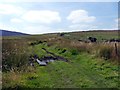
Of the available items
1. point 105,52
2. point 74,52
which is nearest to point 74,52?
point 74,52

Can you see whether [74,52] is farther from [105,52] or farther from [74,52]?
[105,52]

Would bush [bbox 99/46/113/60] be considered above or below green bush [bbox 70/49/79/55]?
above

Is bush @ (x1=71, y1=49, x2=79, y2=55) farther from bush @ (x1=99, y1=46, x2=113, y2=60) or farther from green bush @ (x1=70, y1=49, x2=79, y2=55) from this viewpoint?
bush @ (x1=99, y1=46, x2=113, y2=60)

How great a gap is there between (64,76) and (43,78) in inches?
41.3

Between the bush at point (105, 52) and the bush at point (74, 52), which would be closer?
the bush at point (105, 52)

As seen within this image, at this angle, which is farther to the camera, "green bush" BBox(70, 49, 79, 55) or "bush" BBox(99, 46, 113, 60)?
"green bush" BBox(70, 49, 79, 55)

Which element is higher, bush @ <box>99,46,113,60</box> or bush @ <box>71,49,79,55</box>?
bush @ <box>99,46,113,60</box>

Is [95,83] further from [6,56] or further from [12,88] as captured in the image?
[6,56]

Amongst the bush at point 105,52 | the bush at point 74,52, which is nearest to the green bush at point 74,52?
the bush at point 74,52

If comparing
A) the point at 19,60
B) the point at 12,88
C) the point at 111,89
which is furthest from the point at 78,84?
the point at 19,60

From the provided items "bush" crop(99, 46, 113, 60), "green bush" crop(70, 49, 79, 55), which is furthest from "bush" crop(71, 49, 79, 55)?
"bush" crop(99, 46, 113, 60)

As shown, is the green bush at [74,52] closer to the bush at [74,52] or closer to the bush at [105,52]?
the bush at [74,52]

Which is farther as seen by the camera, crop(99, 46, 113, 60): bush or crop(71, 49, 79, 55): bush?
crop(71, 49, 79, 55): bush

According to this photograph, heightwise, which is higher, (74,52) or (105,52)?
(105,52)
